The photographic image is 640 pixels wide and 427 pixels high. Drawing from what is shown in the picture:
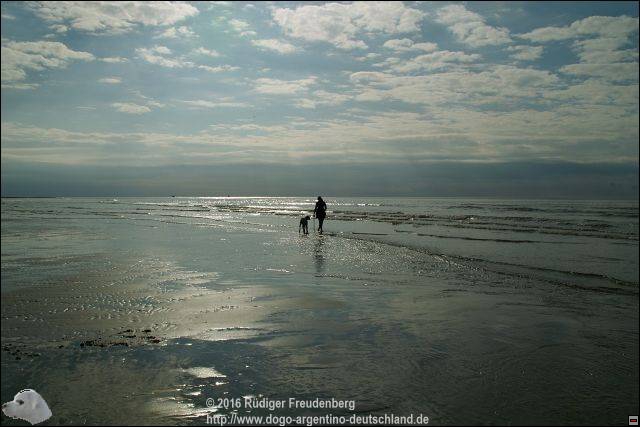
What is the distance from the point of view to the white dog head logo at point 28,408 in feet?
15.9

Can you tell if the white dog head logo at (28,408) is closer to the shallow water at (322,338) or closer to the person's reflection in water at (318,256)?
the shallow water at (322,338)

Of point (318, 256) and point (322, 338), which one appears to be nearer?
point (322, 338)

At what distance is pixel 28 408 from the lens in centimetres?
492

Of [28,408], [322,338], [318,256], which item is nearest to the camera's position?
[28,408]

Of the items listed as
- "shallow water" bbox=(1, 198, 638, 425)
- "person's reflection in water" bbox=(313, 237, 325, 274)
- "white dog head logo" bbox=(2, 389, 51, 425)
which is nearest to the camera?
"white dog head logo" bbox=(2, 389, 51, 425)

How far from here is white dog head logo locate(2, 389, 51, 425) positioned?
484 cm

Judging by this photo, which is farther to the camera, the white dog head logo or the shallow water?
the shallow water

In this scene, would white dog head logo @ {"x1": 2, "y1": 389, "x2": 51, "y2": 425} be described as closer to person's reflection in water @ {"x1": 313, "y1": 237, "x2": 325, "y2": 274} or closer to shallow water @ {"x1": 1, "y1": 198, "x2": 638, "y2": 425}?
shallow water @ {"x1": 1, "y1": 198, "x2": 638, "y2": 425}

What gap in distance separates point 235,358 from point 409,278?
886 centimetres

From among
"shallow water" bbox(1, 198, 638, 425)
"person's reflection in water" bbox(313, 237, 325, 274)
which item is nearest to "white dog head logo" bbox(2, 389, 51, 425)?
"shallow water" bbox(1, 198, 638, 425)

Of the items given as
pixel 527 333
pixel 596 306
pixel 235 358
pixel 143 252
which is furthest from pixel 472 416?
pixel 143 252

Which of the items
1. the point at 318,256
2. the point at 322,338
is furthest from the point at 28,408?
the point at 318,256

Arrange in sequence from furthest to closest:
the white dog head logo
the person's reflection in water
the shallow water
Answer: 1. the person's reflection in water
2. the shallow water
3. the white dog head logo

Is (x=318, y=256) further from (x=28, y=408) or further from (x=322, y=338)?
(x=28, y=408)
